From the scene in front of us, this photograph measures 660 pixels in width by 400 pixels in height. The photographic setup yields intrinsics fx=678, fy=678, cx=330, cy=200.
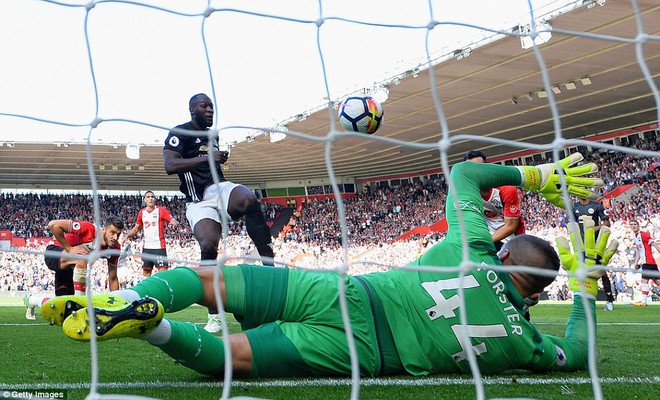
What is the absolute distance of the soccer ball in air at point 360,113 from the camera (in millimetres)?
5223

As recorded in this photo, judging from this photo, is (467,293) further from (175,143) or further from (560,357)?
(175,143)

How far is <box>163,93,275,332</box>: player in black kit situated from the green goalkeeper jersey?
2674 millimetres

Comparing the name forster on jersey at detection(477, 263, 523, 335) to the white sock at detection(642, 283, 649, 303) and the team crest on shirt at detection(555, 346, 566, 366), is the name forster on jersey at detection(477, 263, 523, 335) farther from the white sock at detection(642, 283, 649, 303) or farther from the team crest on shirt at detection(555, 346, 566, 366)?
the white sock at detection(642, 283, 649, 303)

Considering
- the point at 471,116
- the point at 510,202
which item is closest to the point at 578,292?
the point at 510,202

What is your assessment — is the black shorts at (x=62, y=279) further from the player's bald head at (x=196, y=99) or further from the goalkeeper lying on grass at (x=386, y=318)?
the goalkeeper lying on grass at (x=386, y=318)

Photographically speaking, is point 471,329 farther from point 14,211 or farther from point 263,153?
point 14,211

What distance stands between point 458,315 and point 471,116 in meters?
20.0

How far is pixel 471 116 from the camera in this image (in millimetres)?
22047

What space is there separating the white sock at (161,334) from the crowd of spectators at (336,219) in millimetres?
16591

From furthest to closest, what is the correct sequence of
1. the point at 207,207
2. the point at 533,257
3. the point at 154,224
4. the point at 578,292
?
1. the point at 154,224
2. the point at 207,207
3. the point at 578,292
4. the point at 533,257

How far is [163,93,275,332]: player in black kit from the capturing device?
5422mm

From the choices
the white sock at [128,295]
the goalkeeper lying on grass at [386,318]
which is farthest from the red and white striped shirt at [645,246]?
the white sock at [128,295]

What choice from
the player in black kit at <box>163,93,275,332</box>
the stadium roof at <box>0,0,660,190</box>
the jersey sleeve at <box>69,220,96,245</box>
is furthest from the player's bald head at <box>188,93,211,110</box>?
the stadium roof at <box>0,0,660,190</box>

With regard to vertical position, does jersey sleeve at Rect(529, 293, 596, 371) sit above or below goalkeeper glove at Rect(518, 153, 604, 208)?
below
